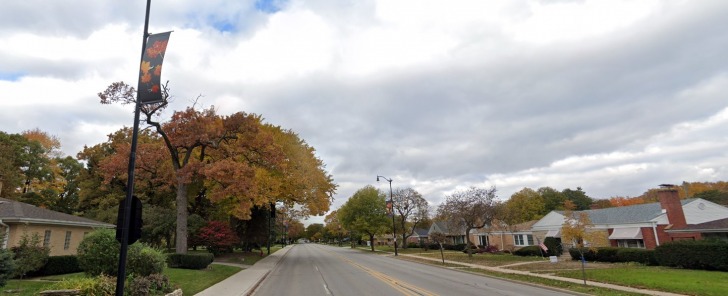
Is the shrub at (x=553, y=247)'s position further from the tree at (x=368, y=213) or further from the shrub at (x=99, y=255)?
the shrub at (x=99, y=255)

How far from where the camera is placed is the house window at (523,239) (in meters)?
53.9

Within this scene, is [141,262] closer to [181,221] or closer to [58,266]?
[58,266]

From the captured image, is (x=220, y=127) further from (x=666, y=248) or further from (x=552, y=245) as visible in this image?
(x=552, y=245)

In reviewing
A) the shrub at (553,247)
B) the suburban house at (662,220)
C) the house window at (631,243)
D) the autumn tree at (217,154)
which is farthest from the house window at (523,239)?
the autumn tree at (217,154)

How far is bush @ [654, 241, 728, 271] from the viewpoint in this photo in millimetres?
23297

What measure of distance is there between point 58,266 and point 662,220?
4710 cm

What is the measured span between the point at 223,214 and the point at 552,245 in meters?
33.1

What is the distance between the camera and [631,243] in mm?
40594

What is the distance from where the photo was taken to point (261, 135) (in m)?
27.2

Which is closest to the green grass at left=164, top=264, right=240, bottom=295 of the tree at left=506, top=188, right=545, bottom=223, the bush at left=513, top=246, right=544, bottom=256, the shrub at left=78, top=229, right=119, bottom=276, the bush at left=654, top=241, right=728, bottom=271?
the shrub at left=78, top=229, right=119, bottom=276

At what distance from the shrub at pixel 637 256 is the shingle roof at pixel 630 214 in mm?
10705

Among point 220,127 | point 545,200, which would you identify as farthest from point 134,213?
point 545,200

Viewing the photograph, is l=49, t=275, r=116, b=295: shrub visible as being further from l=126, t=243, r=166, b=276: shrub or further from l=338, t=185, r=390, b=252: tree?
l=338, t=185, r=390, b=252: tree

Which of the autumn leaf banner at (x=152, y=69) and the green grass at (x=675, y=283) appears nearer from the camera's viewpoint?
the autumn leaf banner at (x=152, y=69)
